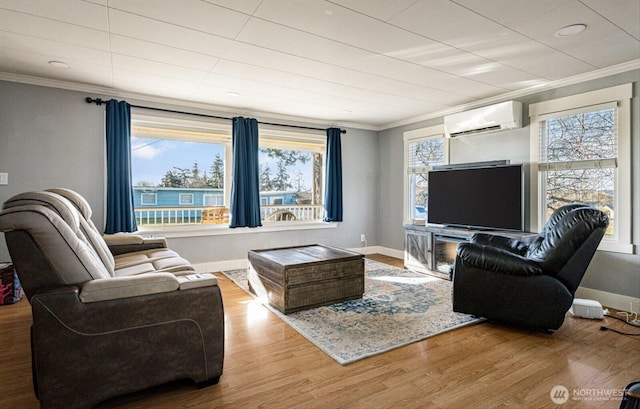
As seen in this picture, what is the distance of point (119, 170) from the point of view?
422 cm

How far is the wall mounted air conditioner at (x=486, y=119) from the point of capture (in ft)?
13.6

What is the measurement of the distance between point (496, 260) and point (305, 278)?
163cm

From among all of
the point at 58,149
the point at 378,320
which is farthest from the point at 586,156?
the point at 58,149

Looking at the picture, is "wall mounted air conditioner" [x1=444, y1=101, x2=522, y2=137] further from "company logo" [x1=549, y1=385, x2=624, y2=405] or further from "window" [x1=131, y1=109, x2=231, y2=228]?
"window" [x1=131, y1=109, x2=231, y2=228]

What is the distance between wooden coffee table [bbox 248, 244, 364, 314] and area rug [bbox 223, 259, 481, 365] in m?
0.09

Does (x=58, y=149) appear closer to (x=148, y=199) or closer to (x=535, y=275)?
(x=148, y=199)

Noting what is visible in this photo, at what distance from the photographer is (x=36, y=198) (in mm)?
1883

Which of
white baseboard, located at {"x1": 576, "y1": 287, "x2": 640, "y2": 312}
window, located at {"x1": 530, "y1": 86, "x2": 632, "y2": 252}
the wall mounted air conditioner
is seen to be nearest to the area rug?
white baseboard, located at {"x1": 576, "y1": 287, "x2": 640, "y2": 312}

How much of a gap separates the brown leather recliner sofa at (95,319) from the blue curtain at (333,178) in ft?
13.0

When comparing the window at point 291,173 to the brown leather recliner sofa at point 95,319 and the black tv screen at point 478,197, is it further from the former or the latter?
the brown leather recliner sofa at point 95,319

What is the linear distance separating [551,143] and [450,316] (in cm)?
240

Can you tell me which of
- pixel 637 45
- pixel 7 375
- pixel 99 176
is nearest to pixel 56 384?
pixel 7 375

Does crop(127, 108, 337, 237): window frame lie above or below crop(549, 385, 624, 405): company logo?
above

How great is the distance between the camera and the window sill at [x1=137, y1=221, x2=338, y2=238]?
4.61m
